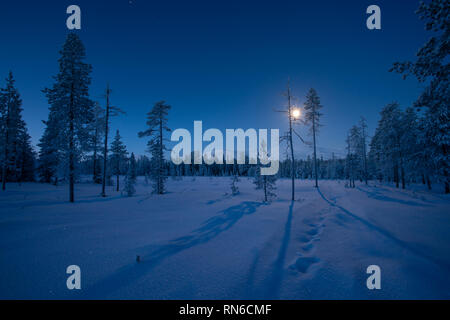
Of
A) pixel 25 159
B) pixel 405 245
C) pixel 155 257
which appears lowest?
pixel 405 245

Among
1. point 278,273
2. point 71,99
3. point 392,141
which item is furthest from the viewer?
point 392,141

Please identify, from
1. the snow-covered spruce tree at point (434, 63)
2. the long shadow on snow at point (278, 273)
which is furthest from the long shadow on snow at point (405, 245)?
the snow-covered spruce tree at point (434, 63)

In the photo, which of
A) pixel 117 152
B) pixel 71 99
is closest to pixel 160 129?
pixel 71 99

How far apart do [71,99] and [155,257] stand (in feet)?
55.9

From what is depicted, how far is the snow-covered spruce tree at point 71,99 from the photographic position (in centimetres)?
1383

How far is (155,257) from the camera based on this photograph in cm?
446

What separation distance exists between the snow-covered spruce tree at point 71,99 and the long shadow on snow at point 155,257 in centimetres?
1379

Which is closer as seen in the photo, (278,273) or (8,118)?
(278,273)

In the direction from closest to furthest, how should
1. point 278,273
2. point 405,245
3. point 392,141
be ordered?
point 278,273
point 405,245
point 392,141

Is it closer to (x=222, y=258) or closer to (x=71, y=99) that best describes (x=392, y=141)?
(x=222, y=258)

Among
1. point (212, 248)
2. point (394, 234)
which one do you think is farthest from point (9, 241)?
point (394, 234)

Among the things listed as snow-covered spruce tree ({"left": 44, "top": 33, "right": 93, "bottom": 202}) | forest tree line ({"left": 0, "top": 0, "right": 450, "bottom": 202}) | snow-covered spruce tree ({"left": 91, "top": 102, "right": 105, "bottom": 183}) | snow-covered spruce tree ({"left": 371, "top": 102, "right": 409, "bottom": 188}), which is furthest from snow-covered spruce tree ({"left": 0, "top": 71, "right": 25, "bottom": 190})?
snow-covered spruce tree ({"left": 371, "top": 102, "right": 409, "bottom": 188})
